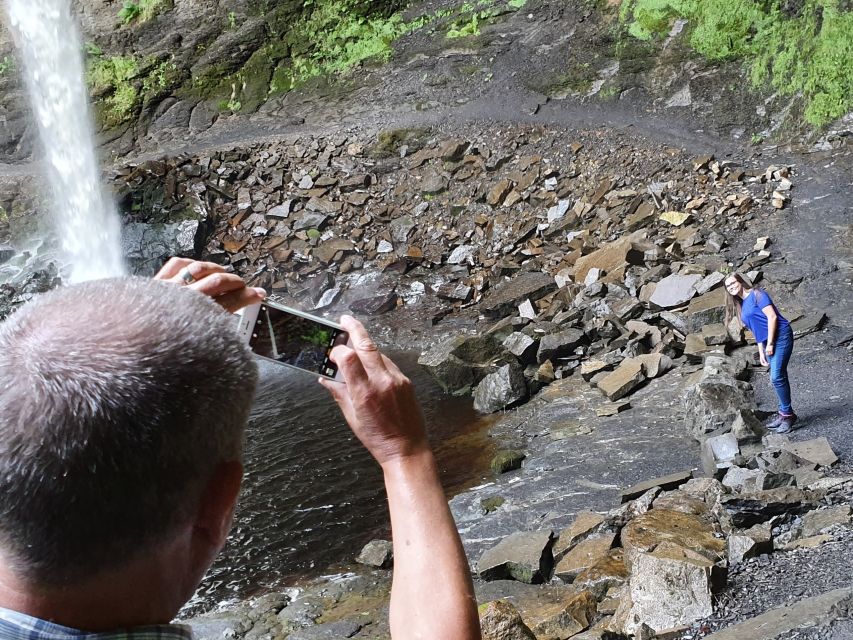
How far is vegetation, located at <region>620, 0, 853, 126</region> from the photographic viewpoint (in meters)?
15.2

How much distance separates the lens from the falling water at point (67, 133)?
780 inches

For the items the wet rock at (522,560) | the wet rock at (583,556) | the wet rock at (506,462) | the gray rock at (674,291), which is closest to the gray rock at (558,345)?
the gray rock at (674,291)

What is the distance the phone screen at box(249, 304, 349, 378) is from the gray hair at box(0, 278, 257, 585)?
934 millimetres

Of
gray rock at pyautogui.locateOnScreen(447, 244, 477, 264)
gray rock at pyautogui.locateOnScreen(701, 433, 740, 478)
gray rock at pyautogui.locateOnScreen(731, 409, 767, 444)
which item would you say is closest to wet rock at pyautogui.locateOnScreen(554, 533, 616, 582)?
gray rock at pyautogui.locateOnScreen(701, 433, 740, 478)

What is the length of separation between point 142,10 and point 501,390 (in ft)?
56.3

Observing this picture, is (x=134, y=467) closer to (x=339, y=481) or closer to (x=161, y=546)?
(x=161, y=546)

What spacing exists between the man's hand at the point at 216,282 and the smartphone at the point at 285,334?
0.09 metres

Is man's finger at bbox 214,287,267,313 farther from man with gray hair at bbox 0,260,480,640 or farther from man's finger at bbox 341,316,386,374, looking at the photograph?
man with gray hair at bbox 0,260,480,640

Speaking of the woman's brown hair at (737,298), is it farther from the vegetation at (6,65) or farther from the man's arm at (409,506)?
the vegetation at (6,65)

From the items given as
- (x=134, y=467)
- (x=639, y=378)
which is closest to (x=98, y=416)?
(x=134, y=467)

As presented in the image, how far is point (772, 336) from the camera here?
8.27 metres

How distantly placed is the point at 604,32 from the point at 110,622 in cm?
1959

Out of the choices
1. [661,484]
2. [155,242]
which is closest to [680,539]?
[661,484]

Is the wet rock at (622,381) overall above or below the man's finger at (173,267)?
below
